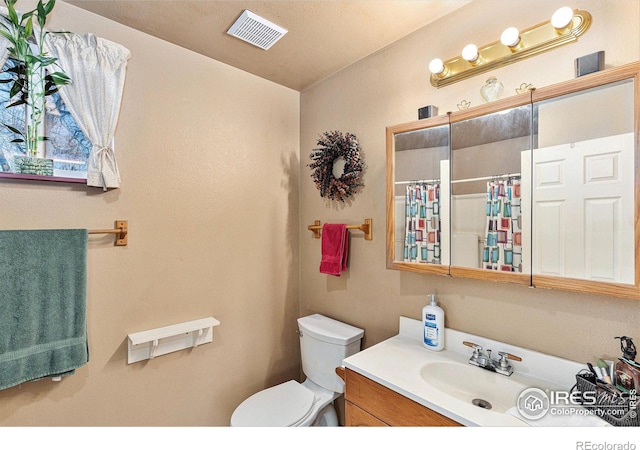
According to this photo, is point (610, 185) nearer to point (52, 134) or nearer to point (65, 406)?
point (52, 134)

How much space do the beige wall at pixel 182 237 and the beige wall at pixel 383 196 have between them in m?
0.28

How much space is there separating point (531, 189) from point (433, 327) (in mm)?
673

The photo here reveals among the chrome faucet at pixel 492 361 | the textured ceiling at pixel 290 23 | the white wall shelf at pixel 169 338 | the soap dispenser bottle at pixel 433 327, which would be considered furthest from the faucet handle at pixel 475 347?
the textured ceiling at pixel 290 23

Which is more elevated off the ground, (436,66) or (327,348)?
(436,66)

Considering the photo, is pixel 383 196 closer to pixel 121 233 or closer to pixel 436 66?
pixel 436 66

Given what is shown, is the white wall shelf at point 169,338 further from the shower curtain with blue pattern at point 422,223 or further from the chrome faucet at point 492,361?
the chrome faucet at point 492,361

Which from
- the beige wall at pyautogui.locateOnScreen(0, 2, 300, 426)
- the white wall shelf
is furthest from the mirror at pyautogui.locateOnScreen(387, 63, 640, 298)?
the white wall shelf

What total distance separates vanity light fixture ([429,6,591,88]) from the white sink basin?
119 centimetres

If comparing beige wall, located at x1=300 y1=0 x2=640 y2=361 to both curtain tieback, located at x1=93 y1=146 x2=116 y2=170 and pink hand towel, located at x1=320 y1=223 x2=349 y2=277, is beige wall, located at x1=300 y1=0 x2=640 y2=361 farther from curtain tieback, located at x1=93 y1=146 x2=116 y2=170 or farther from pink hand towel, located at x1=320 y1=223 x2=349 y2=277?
curtain tieback, located at x1=93 y1=146 x2=116 y2=170

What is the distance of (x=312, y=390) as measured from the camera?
1682mm

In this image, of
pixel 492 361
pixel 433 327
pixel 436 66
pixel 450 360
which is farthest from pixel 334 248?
pixel 436 66

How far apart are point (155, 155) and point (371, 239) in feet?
3.95

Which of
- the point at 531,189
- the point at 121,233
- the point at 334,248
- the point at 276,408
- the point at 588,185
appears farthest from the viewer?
the point at 334,248

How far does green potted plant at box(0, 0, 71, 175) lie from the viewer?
1112mm
